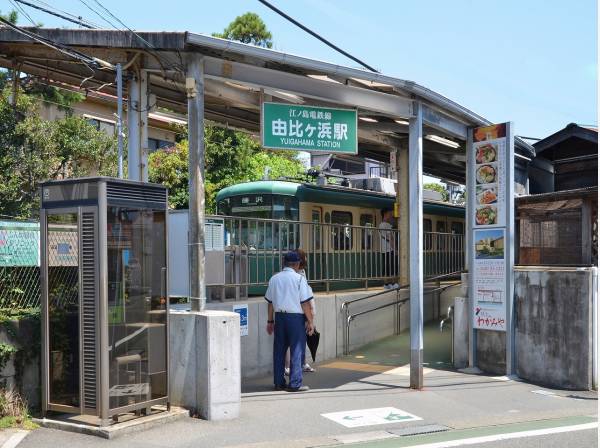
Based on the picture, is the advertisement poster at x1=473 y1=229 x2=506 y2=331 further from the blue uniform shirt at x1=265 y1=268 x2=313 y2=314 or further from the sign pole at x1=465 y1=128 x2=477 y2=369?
the blue uniform shirt at x1=265 y1=268 x2=313 y2=314

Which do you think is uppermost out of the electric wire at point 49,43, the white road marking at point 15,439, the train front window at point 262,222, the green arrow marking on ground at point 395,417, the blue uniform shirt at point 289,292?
the electric wire at point 49,43

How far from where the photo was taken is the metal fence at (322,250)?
1019 cm

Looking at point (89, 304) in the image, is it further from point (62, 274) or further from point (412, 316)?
point (412, 316)

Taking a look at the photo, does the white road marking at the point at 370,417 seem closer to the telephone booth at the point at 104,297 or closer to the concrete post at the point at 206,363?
the concrete post at the point at 206,363

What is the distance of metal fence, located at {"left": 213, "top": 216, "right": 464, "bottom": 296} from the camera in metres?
10.2

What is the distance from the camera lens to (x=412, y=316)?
9883mm

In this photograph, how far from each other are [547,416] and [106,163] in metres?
17.1

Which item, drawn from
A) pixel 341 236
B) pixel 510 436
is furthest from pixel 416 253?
pixel 341 236

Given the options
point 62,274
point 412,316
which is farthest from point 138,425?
point 412,316

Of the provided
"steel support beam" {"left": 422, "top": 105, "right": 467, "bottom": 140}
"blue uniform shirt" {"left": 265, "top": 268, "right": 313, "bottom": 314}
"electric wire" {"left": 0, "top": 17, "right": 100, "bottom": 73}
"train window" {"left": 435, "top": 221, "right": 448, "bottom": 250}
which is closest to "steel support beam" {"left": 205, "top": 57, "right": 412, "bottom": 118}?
"steel support beam" {"left": 422, "top": 105, "right": 467, "bottom": 140}

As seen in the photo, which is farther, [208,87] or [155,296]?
[208,87]

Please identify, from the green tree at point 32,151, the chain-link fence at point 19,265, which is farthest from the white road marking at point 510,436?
the green tree at point 32,151

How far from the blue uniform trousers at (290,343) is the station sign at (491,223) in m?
3.44

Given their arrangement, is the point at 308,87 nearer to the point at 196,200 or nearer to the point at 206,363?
the point at 196,200
